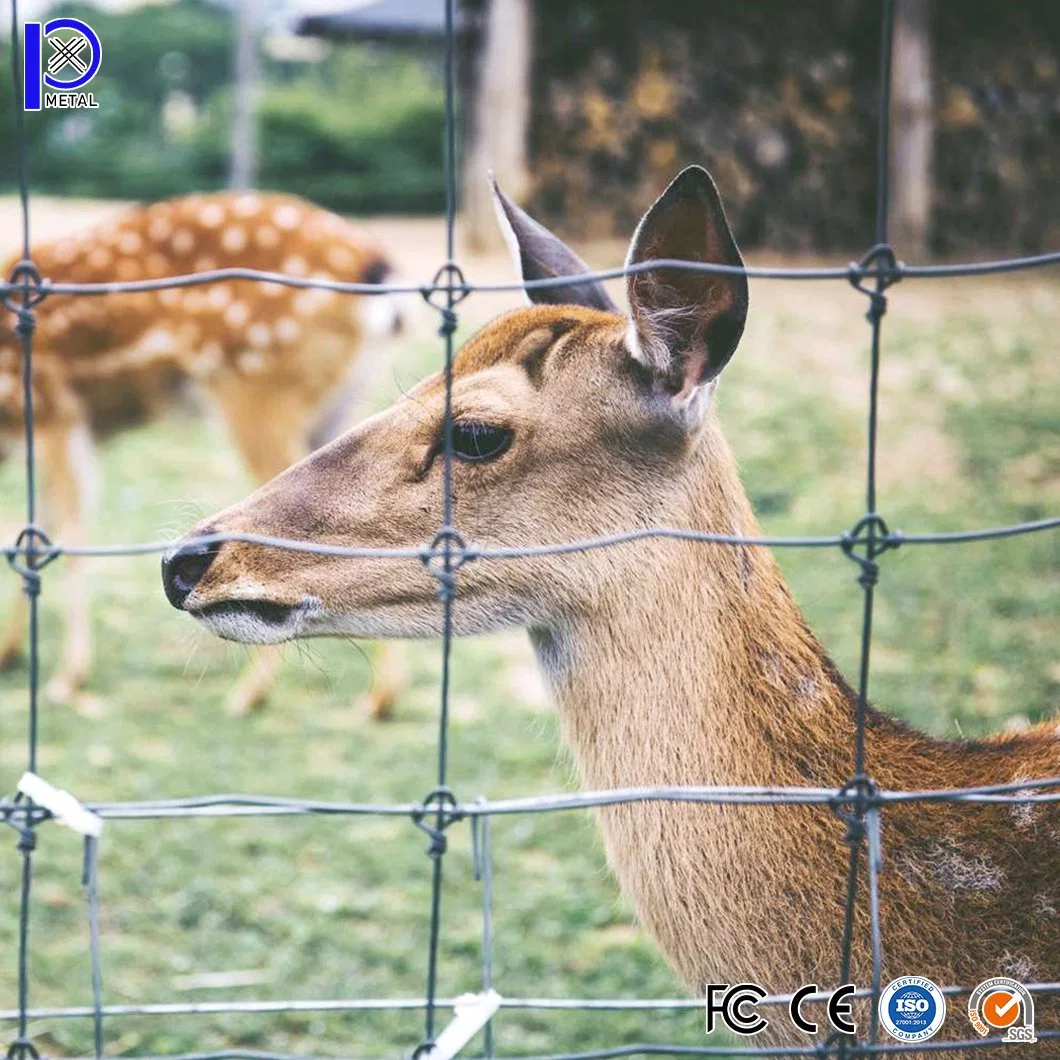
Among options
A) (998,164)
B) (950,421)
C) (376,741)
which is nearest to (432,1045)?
(376,741)

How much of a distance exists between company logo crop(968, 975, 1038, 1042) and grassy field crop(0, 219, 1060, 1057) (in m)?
0.79

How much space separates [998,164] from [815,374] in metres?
3.54

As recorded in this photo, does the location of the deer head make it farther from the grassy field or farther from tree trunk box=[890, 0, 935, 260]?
tree trunk box=[890, 0, 935, 260]

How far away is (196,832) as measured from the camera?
443 centimetres

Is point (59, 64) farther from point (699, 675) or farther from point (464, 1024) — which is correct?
point (464, 1024)

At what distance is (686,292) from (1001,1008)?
Result: 1046 millimetres

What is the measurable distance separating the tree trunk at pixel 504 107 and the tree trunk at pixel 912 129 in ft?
9.08

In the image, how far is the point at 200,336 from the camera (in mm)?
5793

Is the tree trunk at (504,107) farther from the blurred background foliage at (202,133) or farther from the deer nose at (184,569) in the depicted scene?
the deer nose at (184,569)

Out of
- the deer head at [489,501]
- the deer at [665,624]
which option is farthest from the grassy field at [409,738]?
the deer at [665,624]

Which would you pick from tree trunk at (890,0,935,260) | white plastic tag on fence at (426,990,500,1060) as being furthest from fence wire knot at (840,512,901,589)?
tree trunk at (890,0,935,260)

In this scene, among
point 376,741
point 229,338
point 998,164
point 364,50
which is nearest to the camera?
point 376,741

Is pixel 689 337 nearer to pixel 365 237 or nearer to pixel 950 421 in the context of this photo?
pixel 365 237

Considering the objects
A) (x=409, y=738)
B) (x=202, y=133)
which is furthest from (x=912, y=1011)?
(x=202, y=133)
